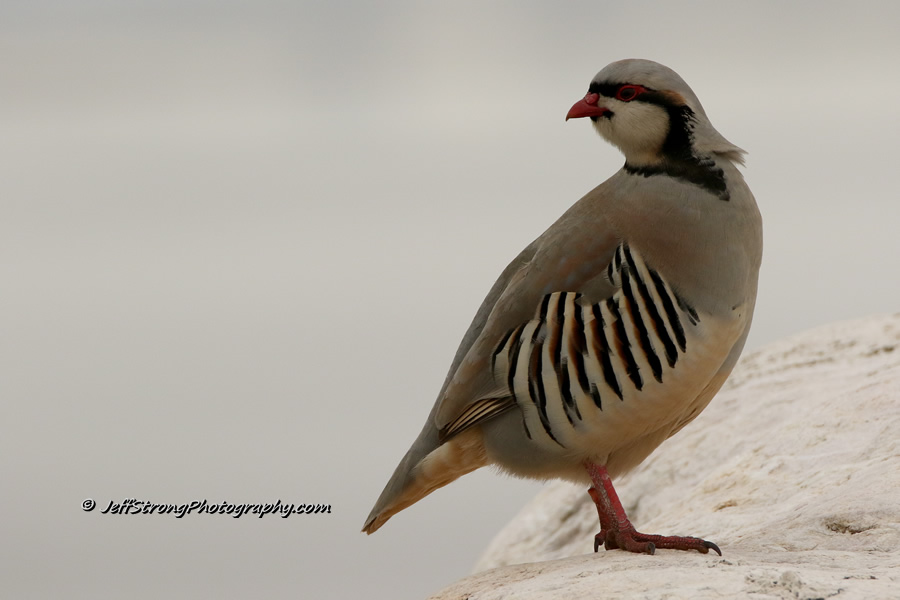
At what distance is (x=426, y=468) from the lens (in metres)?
3.69

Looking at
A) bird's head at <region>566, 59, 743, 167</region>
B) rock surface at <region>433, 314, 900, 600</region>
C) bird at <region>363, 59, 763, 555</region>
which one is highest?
bird's head at <region>566, 59, 743, 167</region>

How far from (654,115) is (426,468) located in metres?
1.43

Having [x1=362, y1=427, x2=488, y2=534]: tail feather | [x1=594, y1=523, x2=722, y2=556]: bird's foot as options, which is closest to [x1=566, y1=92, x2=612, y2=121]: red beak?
[x1=362, y1=427, x2=488, y2=534]: tail feather

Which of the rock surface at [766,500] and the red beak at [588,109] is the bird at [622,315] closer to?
the red beak at [588,109]

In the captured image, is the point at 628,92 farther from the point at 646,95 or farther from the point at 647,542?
the point at 647,542

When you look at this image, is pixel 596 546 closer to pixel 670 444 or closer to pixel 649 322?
pixel 649 322

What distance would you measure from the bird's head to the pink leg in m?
1.06

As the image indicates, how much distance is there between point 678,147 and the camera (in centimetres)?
346

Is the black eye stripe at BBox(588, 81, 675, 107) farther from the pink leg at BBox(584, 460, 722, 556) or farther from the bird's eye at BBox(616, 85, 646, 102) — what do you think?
the pink leg at BBox(584, 460, 722, 556)

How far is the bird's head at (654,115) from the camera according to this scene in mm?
3430

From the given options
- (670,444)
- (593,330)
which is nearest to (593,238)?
(593,330)

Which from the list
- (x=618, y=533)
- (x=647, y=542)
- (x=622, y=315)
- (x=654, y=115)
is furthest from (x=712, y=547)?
(x=654, y=115)

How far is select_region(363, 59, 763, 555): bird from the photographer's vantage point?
10.7ft

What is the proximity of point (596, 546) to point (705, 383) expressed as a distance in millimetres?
659
